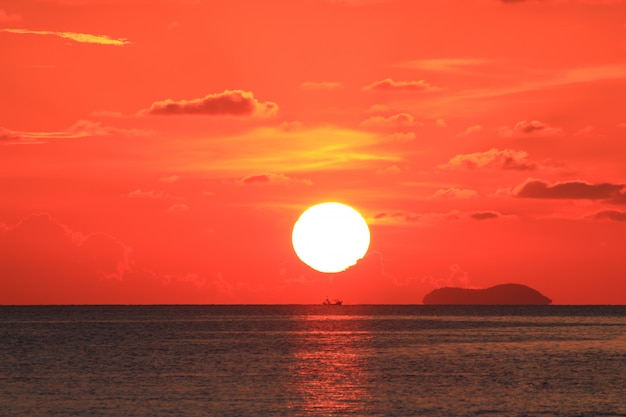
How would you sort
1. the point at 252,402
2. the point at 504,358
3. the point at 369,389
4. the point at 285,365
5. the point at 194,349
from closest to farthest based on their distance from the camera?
the point at 252,402
the point at 369,389
the point at 285,365
the point at 504,358
the point at 194,349

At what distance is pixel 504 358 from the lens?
385ft

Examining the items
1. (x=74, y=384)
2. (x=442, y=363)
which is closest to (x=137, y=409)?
(x=74, y=384)

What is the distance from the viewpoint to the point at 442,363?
109 m

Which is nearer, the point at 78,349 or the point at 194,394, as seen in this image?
the point at 194,394

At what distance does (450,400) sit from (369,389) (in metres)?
9.62

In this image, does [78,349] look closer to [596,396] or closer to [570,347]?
[570,347]

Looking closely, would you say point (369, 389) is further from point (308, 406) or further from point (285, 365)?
point (285, 365)

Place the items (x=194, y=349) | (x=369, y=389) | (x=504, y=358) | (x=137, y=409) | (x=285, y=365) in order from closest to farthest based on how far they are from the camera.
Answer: (x=137, y=409), (x=369, y=389), (x=285, y=365), (x=504, y=358), (x=194, y=349)

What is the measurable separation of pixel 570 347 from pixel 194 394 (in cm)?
7767

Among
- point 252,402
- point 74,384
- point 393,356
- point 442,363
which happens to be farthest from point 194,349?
point 252,402

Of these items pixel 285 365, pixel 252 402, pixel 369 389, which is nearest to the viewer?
pixel 252 402

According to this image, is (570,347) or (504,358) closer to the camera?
(504,358)

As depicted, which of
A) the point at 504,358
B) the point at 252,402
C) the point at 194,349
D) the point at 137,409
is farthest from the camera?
the point at 194,349

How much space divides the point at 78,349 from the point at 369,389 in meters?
63.0
